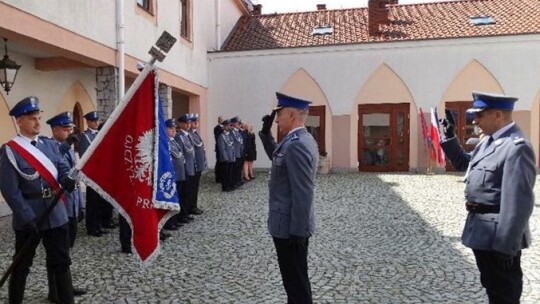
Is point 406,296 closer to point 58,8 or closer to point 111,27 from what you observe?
point 58,8

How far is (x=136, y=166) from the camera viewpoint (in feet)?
11.0

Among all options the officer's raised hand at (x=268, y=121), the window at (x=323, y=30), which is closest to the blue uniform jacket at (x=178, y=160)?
the officer's raised hand at (x=268, y=121)

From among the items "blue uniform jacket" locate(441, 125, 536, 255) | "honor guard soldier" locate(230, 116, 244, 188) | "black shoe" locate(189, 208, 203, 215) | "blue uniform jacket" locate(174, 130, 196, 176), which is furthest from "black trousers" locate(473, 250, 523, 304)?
"honor guard soldier" locate(230, 116, 244, 188)

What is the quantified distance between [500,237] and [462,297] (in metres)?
1.68

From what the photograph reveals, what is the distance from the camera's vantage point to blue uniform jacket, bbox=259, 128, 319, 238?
3246 millimetres

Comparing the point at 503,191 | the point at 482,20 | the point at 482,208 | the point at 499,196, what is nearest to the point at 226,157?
the point at 482,208

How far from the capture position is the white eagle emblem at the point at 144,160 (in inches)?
131

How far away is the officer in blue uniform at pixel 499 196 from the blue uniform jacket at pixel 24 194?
307 centimetres

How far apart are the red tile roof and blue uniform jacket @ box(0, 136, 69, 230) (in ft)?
44.2

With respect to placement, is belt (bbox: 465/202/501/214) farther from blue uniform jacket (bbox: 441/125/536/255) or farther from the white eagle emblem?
the white eagle emblem

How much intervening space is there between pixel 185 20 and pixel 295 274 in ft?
41.0

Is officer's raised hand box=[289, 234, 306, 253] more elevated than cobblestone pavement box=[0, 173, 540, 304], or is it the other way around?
officer's raised hand box=[289, 234, 306, 253]

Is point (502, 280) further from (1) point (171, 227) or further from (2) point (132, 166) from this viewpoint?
(1) point (171, 227)

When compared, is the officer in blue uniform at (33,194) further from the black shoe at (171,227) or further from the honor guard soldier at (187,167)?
the honor guard soldier at (187,167)
